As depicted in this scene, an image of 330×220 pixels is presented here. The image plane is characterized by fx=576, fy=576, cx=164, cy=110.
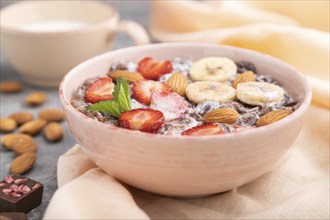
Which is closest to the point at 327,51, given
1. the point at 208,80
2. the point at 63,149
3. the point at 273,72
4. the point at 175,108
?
the point at 273,72

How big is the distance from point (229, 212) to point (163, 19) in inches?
32.8

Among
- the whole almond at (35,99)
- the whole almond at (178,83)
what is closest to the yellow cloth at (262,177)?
the whole almond at (178,83)

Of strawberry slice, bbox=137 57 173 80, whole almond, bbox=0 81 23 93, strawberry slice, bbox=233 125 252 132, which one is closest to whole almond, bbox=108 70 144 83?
strawberry slice, bbox=137 57 173 80

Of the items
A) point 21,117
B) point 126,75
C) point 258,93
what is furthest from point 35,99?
point 258,93

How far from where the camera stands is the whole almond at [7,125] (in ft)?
4.20

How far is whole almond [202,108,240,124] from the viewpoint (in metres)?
0.95

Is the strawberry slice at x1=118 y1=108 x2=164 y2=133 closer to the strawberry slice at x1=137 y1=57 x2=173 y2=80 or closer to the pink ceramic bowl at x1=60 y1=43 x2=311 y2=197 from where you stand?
the pink ceramic bowl at x1=60 y1=43 x2=311 y2=197

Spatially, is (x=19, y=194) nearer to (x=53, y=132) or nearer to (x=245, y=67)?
(x=53, y=132)

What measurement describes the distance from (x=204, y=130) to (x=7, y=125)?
0.56 metres

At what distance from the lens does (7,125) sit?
1284 mm

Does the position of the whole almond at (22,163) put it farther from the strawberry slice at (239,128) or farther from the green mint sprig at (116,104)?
Answer: the strawberry slice at (239,128)

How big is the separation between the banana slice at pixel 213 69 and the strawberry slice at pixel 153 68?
1.9 inches

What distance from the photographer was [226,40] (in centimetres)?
140

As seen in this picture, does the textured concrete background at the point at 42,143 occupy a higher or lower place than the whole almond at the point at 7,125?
lower
